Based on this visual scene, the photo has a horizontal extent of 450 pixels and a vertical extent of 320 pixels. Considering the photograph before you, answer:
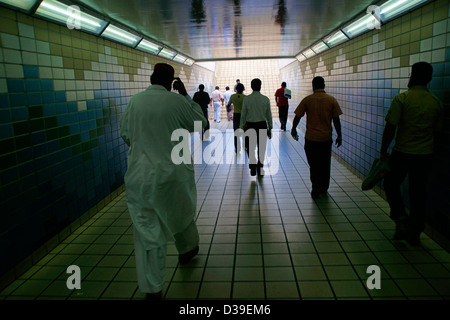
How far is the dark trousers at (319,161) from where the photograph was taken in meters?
4.60

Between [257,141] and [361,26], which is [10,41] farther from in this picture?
[361,26]

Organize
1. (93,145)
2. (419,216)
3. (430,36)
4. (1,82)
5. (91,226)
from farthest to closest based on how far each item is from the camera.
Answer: (93,145) → (91,226) → (430,36) → (419,216) → (1,82)

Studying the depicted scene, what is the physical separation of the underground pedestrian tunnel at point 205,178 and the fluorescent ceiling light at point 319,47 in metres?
1.42

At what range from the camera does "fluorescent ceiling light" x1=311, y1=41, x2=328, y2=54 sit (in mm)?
7928

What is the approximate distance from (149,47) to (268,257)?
531 cm

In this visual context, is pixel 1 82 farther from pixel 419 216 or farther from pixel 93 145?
pixel 419 216

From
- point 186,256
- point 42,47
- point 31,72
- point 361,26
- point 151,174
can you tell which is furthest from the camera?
point 361,26

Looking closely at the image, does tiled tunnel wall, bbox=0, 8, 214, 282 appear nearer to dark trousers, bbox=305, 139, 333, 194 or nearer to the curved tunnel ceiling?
the curved tunnel ceiling

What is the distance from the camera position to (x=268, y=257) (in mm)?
3178

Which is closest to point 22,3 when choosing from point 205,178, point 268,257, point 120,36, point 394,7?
point 120,36

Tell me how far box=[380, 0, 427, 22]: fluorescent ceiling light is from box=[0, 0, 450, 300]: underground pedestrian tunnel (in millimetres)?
24

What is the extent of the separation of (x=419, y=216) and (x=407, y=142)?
0.72 m
